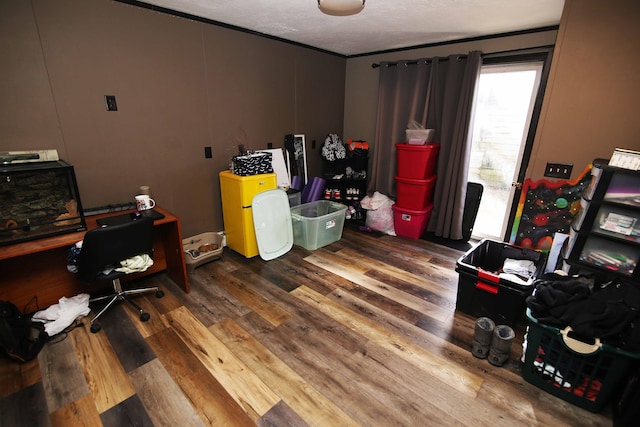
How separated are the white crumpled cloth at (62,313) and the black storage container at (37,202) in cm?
56

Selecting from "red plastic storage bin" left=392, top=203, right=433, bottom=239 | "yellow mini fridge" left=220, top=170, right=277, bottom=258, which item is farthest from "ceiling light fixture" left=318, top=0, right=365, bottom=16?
"red plastic storage bin" left=392, top=203, right=433, bottom=239

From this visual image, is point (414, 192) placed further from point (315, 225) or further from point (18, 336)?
point (18, 336)

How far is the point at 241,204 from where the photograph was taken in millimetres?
2930

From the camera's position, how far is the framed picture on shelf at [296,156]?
3854 millimetres

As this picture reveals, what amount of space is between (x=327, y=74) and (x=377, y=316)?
10.9ft

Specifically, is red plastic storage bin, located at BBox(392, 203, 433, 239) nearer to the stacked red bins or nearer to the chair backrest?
the stacked red bins

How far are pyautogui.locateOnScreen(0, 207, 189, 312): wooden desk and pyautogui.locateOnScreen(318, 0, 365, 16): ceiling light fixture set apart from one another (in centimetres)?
186

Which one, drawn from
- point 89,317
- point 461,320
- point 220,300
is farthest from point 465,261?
point 89,317

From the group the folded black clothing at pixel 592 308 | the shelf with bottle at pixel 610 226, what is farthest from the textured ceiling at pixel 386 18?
the folded black clothing at pixel 592 308

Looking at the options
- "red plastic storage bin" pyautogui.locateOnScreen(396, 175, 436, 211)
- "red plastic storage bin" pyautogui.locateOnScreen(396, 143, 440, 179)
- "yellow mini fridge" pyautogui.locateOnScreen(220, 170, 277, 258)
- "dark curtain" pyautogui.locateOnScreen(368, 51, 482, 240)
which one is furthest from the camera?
"red plastic storage bin" pyautogui.locateOnScreen(396, 175, 436, 211)

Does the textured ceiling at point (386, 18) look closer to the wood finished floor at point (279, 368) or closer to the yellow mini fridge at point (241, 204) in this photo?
the yellow mini fridge at point (241, 204)

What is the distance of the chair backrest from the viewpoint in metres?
1.83

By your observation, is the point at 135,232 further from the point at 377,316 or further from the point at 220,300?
the point at 377,316

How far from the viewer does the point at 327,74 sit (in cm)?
412
